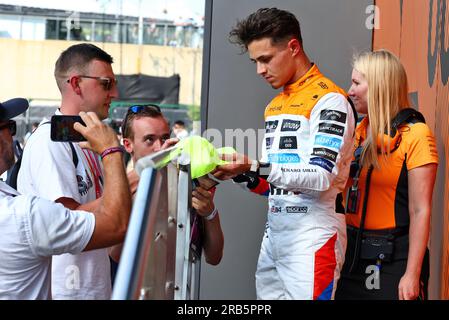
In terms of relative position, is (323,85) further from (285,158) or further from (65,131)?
(65,131)

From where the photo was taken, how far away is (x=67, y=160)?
9.66ft

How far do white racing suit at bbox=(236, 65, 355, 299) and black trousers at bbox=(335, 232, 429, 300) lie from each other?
A: 165mm

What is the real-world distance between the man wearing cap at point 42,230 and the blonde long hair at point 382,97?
126 centimetres

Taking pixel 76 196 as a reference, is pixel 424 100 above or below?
above

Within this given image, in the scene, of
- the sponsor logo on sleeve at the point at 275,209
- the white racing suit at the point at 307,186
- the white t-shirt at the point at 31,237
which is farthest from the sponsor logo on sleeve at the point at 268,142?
the white t-shirt at the point at 31,237

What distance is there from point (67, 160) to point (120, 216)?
2.25 ft

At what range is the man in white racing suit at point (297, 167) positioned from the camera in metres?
3.07

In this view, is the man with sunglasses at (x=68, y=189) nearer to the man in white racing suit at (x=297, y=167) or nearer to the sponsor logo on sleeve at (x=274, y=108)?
the man in white racing suit at (x=297, y=167)

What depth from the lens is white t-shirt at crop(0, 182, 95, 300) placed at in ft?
7.29

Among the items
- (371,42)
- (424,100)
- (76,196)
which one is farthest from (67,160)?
(371,42)

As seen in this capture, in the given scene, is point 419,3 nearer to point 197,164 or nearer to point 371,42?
point 371,42

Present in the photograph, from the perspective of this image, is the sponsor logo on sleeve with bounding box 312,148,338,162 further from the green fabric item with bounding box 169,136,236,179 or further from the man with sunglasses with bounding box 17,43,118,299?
the man with sunglasses with bounding box 17,43,118,299

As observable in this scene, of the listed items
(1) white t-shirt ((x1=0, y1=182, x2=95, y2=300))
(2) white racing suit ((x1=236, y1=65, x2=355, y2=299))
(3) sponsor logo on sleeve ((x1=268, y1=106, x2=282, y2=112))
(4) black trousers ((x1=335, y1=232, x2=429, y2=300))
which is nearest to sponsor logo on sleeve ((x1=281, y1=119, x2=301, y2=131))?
(2) white racing suit ((x1=236, y1=65, x2=355, y2=299))

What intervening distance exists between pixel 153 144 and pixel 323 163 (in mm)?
832
